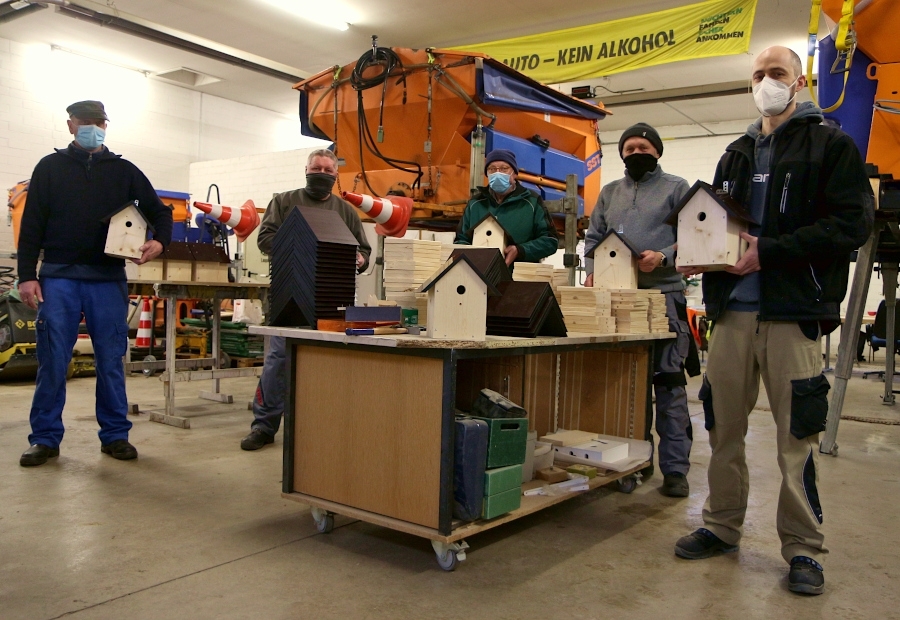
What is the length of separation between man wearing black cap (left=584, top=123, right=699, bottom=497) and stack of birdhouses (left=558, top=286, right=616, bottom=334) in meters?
0.39

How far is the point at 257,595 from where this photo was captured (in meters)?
2.15

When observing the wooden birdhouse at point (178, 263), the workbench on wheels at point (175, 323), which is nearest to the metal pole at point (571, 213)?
the workbench on wheels at point (175, 323)

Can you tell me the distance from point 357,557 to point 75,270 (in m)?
2.20

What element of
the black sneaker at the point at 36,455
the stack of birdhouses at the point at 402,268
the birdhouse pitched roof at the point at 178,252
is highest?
the birdhouse pitched roof at the point at 178,252

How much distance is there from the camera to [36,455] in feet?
11.9

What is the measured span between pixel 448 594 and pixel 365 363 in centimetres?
80

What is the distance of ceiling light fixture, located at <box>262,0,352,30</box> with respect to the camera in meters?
8.59

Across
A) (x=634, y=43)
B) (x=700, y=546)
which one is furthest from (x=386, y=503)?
(x=634, y=43)

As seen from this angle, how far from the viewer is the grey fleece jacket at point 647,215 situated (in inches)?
137

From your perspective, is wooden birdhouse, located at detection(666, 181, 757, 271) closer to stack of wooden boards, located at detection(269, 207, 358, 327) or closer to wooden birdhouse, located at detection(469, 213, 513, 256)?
wooden birdhouse, located at detection(469, 213, 513, 256)

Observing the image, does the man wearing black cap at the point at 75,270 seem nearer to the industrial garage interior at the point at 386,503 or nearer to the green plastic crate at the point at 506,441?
the industrial garage interior at the point at 386,503

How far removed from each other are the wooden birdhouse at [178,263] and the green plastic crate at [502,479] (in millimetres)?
3362

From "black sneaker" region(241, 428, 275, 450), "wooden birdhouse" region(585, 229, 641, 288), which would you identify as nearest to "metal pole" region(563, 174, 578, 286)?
"wooden birdhouse" region(585, 229, 641, 288)

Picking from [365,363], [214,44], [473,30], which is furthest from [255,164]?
[365,363]
